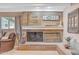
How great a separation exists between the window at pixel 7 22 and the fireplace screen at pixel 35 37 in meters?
0.71

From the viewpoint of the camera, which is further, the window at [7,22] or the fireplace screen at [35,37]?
the fireplace screen at [35,37]

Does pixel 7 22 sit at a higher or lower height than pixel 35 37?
higher

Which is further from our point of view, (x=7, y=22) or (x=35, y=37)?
(x=35, y=37)

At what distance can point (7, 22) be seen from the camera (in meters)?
4.23

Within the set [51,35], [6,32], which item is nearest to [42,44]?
[51,35]

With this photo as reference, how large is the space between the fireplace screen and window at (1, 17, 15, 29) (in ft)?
2.32

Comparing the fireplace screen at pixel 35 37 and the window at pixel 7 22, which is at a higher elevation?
the window at pixel 7 22

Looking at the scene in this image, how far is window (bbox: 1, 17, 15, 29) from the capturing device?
14.0ft

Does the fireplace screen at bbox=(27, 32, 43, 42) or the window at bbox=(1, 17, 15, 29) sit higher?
the window at bbox=(1, 17, 15, 29)

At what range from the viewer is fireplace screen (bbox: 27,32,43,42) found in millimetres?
5007

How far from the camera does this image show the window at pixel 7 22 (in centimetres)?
428

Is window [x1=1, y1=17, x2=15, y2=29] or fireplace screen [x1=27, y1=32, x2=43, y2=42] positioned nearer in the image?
window [x1=1, y1=17, x2=15, y2=29]

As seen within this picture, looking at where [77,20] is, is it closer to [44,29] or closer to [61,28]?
[61,28]

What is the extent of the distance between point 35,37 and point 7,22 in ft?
4.21
